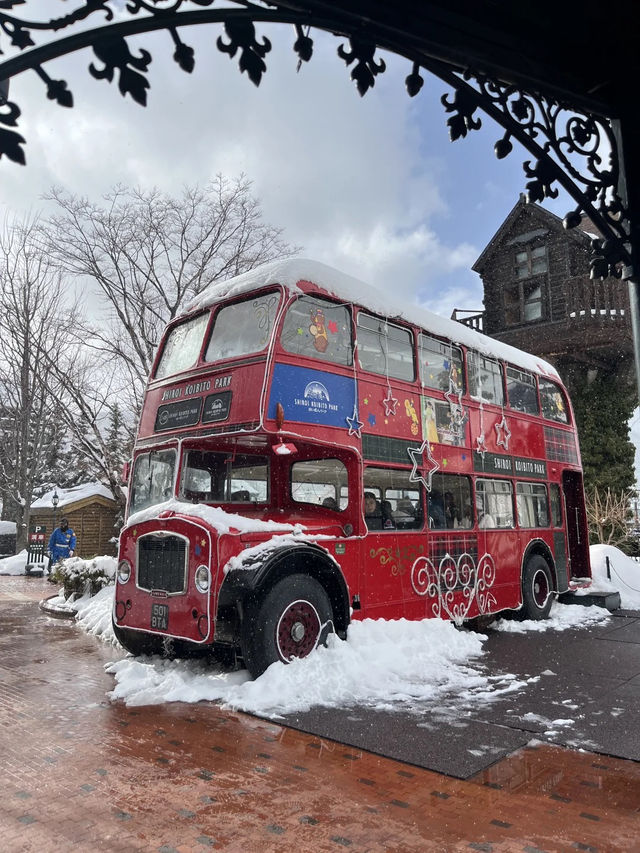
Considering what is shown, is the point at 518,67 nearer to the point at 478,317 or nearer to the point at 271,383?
the point at 271,383

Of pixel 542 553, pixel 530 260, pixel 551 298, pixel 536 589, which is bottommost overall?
pixel 536 589

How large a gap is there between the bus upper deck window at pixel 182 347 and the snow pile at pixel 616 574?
9.02m

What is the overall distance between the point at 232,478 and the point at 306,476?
959 mm

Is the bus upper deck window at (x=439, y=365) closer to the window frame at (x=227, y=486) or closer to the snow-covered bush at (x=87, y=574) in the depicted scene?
the window frame at (x=227, y=486)

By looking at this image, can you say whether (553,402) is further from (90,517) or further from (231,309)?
(90,517)

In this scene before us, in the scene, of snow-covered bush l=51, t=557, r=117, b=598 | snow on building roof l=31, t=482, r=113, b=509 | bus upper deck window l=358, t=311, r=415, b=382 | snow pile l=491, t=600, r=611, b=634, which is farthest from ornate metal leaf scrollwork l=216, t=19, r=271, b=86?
→ snow on building roof l=31, t=482, r=113, b=509

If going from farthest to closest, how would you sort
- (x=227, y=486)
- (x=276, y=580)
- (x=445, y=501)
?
(x=445, y=501), (x=227, y=486), (x=276, y=580)

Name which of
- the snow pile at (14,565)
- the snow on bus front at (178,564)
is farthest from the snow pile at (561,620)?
the snow pile at (14,565)

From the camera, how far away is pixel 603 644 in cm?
870

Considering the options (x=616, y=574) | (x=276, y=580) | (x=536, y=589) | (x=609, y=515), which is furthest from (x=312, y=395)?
(x=609, y=515)

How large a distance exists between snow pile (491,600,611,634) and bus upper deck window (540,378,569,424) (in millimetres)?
3463

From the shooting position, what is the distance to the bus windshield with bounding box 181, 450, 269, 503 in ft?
26.3

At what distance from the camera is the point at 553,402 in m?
12.2

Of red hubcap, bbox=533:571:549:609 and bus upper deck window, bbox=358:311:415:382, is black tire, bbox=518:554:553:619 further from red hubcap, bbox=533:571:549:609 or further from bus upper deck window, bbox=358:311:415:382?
bus upper deck window, bbox=358:311:415:382
